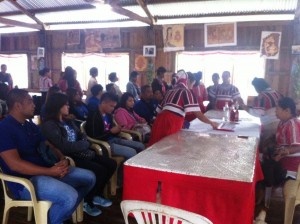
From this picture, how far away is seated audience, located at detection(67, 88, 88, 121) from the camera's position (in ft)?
12.5

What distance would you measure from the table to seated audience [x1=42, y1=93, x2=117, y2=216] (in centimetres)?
85

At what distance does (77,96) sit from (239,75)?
15.3 ft

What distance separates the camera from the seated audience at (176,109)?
2875 millimetres

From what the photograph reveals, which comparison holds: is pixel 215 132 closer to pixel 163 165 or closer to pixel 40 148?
pixel 163 165

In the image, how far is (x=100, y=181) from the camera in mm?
2658

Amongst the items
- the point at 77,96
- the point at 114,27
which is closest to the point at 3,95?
the point at 77,96

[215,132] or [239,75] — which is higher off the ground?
[239,75]

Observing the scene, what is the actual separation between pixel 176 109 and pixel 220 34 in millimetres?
4675

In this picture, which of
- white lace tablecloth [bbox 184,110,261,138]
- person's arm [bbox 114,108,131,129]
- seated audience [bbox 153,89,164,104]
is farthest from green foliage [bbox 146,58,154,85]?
white lace tablecloth [bbox 184,110,261,138]

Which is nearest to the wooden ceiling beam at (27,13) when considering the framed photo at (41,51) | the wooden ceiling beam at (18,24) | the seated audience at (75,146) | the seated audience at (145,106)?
the wooden ceiling beam at (18,24)

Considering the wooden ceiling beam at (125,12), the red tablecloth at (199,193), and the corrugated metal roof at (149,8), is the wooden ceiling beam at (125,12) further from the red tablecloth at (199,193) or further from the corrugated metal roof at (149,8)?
the red tablecloth at (199,193)

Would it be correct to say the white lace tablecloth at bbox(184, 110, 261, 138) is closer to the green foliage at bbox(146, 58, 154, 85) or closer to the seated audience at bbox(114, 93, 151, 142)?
the seated audience at bbox(114, 93, 151, 142)

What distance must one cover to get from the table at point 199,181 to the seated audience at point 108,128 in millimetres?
1195

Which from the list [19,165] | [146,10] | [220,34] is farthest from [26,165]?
[220,34]
